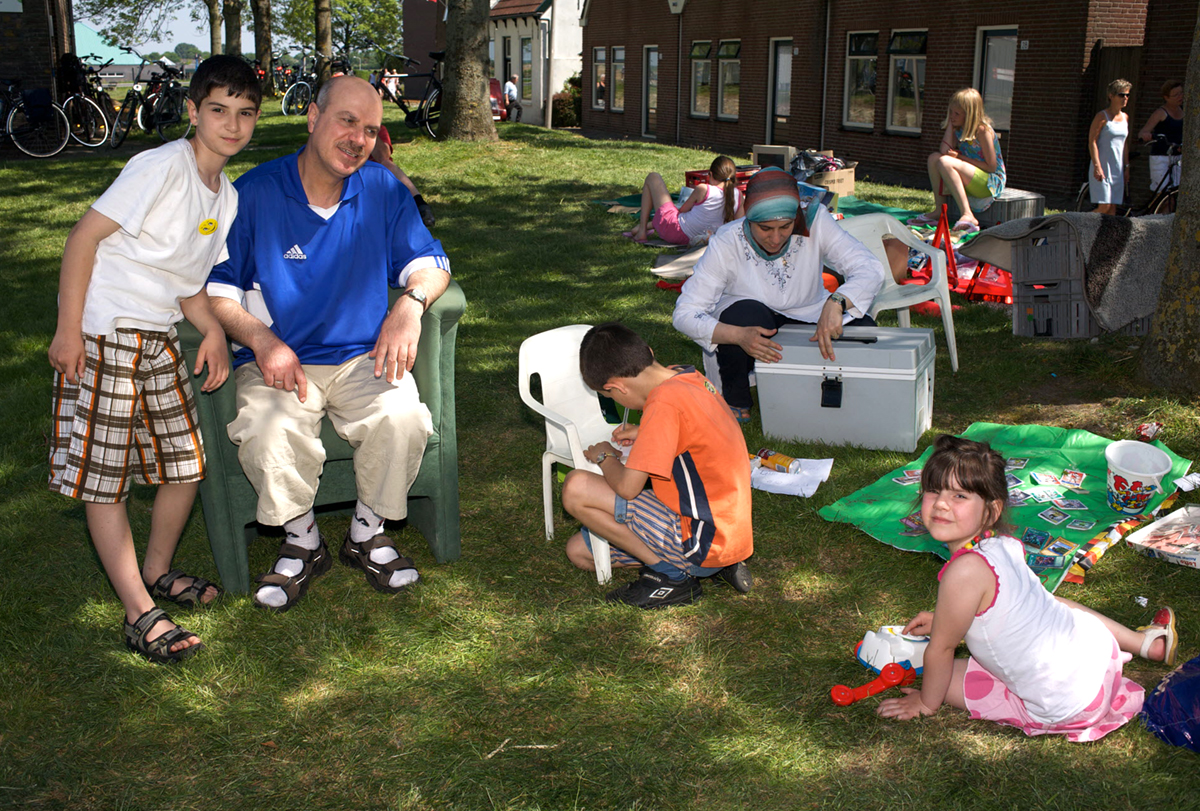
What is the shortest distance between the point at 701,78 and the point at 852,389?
70.1 ft

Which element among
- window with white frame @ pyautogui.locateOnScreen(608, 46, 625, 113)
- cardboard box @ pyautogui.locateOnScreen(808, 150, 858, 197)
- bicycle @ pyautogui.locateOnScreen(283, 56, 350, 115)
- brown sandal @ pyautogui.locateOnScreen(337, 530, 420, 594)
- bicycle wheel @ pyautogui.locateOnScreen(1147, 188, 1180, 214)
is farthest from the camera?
window with white frame @ pyautogui.locateOnScreen(608, 46, 625, 113)

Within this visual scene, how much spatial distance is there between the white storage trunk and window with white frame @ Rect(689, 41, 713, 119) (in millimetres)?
20346

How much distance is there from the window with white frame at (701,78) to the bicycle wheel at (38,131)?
13929 mm

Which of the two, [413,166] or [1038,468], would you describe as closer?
[1038,468]

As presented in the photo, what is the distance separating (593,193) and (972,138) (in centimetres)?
499

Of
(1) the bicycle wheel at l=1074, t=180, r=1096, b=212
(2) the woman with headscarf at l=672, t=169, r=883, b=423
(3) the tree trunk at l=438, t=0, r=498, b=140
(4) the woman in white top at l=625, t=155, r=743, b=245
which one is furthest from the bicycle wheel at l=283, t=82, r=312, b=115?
(2) the woman with headscarf at l=672, t=169, r=883, b=423

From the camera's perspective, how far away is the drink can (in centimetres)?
440

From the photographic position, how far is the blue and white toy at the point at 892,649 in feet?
9.68

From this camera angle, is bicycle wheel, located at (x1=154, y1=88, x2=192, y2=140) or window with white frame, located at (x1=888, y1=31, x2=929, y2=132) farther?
bicycle wheel, located at (x1=154, y1=88, x2=192, y2=140)

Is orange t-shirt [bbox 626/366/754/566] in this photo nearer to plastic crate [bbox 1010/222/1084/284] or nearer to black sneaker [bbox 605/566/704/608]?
black sneaker [bbox 605/566/704/608]

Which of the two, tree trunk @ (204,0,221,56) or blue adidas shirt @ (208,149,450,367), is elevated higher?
tree trunk @ (204,0,221,56)

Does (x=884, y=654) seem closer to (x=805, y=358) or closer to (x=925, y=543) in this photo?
(x=925, y=543)

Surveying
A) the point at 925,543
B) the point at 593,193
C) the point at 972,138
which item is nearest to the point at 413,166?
the point at 593,193

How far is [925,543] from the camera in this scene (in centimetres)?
372
